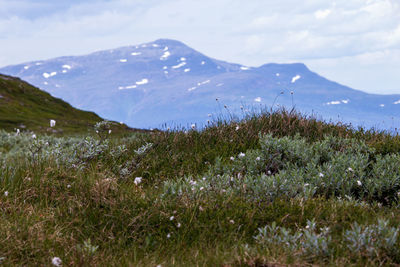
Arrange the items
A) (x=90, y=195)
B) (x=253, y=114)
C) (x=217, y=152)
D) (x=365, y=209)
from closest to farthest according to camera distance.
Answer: (x=365, y=209) < (x=90, y=195) < (x=217, y=152) < (x=253, y=114)

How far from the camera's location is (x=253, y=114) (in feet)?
34.5

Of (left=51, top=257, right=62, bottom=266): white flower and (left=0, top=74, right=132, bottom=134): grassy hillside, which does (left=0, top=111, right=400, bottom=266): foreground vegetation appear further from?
(left=0, top=74, right=132, bottom=134): grassy hillside

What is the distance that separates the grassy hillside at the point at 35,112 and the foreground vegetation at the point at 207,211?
31.9 meters

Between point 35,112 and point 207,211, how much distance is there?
54558mm

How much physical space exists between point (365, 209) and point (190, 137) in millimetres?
4896

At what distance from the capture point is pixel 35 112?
5488 cm

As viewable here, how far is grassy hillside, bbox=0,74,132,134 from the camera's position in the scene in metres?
42.0

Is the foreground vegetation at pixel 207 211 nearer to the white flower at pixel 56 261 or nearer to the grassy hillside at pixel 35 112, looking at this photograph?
the white flower at pixel 56 261

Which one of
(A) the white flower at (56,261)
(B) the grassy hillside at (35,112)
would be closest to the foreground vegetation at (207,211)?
(A) the white flower at (56,261)

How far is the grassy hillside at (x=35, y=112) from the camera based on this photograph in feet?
138

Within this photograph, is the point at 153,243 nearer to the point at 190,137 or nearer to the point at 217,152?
the point at 217,152

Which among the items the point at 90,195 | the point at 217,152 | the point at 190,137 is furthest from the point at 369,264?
the point at 190,137

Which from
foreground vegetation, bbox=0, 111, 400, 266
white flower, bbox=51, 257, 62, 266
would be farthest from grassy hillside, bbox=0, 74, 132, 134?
white flower, bbox=51, 257, 62, 266

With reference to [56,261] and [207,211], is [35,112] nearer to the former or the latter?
[207,211]
